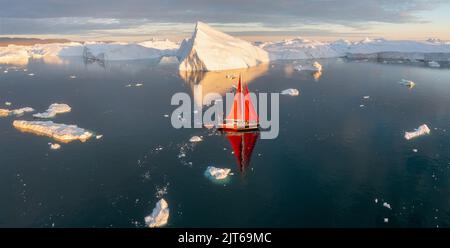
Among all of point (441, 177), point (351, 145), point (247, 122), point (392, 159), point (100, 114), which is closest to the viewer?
point (441, 177)

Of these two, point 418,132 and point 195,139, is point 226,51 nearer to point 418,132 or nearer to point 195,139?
point 195,139

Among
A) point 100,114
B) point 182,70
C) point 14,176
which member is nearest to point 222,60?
point 182,70

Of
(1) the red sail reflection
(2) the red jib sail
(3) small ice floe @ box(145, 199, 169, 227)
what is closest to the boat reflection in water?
(1) the red sail reflection

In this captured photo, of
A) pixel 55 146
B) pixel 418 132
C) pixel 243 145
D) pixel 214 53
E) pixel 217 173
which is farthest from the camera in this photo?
pixel 214 53

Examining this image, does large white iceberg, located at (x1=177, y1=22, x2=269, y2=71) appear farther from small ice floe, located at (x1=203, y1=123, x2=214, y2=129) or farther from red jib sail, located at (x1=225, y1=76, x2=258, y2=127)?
red jib sail, located at (x1=225, y1=76, x2=258, y2=127)

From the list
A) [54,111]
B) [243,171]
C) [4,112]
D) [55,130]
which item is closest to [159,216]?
[243,171]
